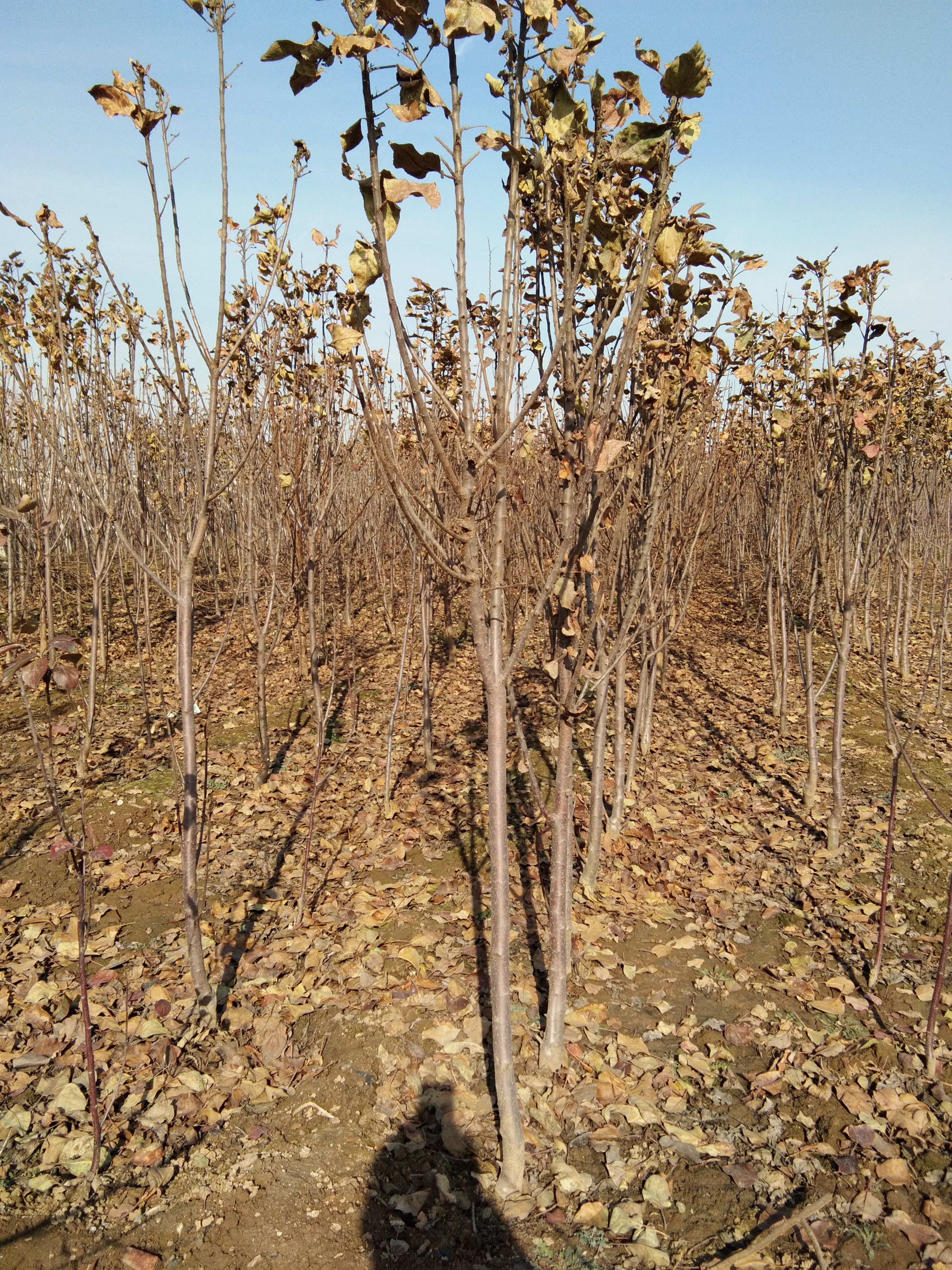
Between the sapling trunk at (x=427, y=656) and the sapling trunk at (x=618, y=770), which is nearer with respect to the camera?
the sapling trunk at (x=618, y=770)

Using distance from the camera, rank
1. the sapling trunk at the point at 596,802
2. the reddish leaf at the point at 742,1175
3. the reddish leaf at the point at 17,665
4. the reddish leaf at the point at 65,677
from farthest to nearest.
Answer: the sapling trunk at the point at 596,802, the reddish leaf at the point at 742,1175, the reddish leaf at the point at 65,677, the reddish leaf at the point at 17,665

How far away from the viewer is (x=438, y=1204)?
2.46 meters

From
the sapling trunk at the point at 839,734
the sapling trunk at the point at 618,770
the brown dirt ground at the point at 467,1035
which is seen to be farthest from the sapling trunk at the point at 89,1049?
the sapling trunk at the point at 839,734

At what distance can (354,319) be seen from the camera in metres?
1.89

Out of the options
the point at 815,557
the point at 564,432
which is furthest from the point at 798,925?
the point at 564,432

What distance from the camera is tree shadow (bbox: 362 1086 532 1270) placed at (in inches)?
90.4

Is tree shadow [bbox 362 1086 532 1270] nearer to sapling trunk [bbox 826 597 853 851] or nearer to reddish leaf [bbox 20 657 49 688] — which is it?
reddish leaf [bbox 20 657 49 688]

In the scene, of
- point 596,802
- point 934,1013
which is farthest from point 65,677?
point 934,1013

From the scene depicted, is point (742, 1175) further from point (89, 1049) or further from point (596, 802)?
point (89, 1049)

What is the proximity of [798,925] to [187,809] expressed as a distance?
328 centimetres

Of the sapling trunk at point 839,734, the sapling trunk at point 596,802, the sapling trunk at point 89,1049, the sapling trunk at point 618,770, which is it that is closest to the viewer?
the sapling trunk at point 89,1049

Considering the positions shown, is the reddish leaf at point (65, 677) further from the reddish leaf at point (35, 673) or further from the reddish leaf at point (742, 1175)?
the reddish leaf at point (742, 1175)

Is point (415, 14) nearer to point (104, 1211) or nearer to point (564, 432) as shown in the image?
point (564, 432)

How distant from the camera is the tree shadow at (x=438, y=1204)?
7.53 ft
